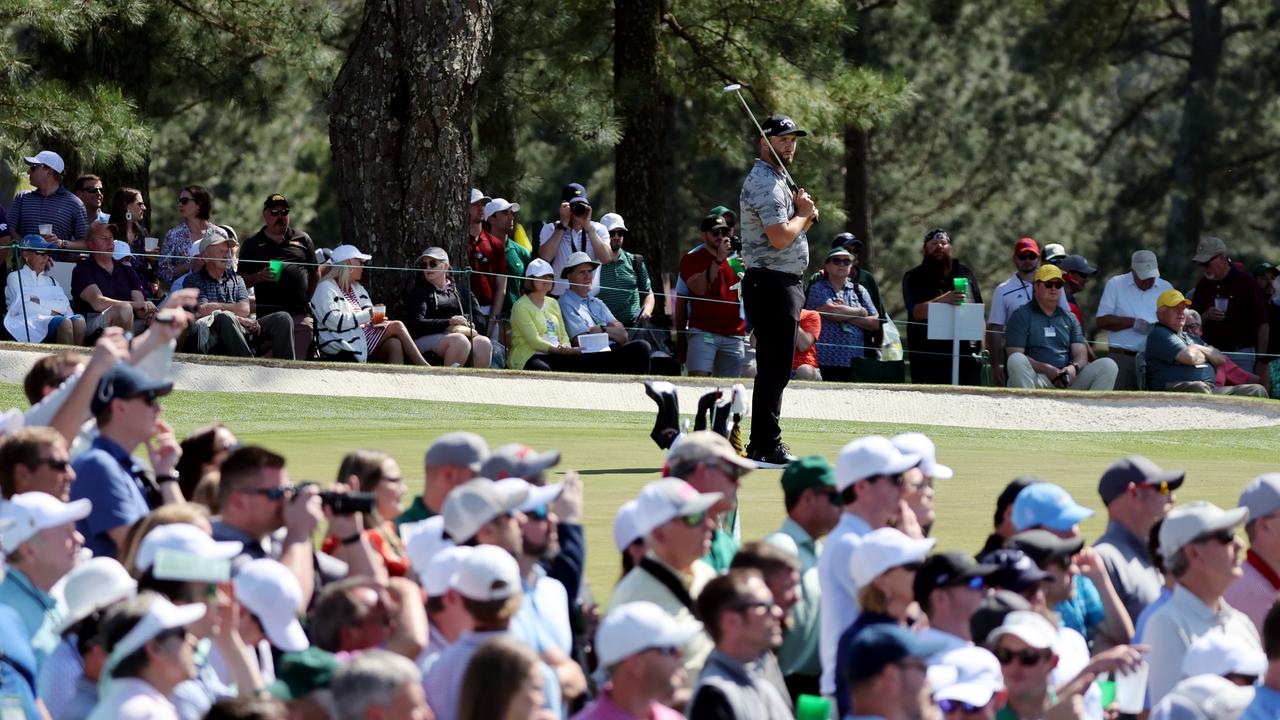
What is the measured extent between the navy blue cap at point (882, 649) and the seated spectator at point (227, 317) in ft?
→ 36.1

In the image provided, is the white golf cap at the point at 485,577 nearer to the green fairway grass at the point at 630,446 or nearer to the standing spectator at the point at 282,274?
the green fairway grass at the point at 630,446

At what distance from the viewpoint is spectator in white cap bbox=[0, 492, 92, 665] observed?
554 centimetres

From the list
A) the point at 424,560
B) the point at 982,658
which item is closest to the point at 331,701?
the point at 424,560

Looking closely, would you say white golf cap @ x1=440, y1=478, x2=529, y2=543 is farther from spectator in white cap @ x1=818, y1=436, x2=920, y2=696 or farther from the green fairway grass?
the green fairway grass

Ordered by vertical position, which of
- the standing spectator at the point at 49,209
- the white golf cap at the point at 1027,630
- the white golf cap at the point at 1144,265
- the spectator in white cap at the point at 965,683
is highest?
the standing spectator at the point at 49,209

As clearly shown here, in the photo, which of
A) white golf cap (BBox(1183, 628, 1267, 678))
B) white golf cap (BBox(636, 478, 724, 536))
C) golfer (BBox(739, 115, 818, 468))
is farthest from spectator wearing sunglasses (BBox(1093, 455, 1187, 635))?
golfer (BBox(739, 115, 818, 468))

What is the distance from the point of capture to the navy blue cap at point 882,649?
16.4 ft

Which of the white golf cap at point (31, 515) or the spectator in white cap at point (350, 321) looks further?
the spectator in white cap at point (350, 321)

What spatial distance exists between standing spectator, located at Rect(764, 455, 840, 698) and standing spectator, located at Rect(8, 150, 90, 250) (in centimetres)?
1040

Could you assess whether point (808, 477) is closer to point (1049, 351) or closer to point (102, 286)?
point (102, 286)

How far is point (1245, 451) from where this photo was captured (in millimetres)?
14016

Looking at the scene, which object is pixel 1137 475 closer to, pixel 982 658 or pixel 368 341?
pixel 982 658

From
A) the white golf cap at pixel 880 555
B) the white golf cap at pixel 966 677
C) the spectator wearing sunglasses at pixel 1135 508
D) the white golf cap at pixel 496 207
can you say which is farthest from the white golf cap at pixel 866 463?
the white golf cap at pixel 496 207

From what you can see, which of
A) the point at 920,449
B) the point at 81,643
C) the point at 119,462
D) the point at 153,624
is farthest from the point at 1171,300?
the point at 153,624
